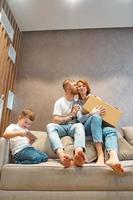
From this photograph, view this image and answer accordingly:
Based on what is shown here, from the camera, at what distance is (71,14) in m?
2.98

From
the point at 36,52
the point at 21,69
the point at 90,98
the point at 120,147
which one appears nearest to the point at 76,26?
the point at 36,52

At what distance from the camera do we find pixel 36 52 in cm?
326

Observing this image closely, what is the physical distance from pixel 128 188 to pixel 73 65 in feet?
6.61

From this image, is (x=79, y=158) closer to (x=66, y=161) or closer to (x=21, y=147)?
(x=66, y=161)

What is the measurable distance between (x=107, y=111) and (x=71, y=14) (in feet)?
5.20

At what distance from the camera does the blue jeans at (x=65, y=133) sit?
1.64 metres

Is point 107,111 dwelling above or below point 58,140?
above

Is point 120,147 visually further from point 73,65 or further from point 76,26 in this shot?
point 76,26

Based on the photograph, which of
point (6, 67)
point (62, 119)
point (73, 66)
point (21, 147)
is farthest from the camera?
point (73, 66)

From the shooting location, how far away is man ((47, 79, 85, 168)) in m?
1.49

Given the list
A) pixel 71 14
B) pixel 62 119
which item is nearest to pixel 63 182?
pixel 62 119

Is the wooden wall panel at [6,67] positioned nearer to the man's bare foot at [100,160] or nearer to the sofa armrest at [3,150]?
the sofa armrest at [3,150]

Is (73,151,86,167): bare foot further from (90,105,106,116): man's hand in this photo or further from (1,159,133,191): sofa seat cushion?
(90,105,106,116): man's hand

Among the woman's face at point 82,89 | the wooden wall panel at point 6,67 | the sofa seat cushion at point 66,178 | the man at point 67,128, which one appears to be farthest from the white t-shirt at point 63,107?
the wooden wall panel at point 6,67
